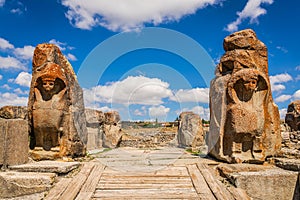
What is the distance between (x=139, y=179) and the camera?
16.8 ft

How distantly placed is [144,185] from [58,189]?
1458 millimetres

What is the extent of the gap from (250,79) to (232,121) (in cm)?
103

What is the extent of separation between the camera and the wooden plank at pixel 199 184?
14.6 feet

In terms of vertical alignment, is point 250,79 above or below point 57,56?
below

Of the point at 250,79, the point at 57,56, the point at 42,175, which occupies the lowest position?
the point at 42,175

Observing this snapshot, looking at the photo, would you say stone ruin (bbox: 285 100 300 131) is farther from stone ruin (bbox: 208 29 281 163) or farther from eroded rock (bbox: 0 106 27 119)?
eroded rock (bbox: 0 106 27 119)

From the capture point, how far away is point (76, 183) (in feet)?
15.8

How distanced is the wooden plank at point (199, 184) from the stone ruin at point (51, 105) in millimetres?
3198

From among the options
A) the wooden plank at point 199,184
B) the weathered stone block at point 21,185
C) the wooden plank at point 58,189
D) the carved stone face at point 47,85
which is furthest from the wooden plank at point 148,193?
the carved stone face at point 47,85

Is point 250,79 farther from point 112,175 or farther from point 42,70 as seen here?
point 42,70

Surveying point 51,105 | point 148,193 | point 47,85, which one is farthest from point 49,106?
point 148,193

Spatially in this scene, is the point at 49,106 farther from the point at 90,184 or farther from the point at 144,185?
the point at 144,185

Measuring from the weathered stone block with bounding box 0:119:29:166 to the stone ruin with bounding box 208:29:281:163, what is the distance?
4.32 m

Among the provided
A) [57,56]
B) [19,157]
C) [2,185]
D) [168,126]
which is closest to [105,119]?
[57,56]
